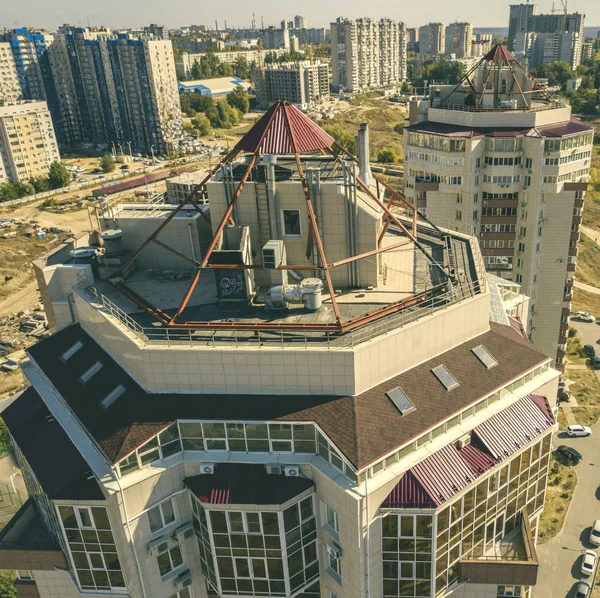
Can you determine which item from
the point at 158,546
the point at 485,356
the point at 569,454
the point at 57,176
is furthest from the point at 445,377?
the point at 57,176

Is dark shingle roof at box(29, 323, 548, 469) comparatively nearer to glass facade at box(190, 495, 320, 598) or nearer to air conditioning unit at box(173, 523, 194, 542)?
glass facade at box(190, 495, 320, 598)

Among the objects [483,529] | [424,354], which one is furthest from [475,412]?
[483,529]

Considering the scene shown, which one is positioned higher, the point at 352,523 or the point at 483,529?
the point at 352,523

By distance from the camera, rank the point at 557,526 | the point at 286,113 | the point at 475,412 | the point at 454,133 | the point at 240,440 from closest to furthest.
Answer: the point at 240,440 < the point at 475,412 < the point at 286,113 < the point at 557,526 < the point at 454,133

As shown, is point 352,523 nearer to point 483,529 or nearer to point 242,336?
point 483,529

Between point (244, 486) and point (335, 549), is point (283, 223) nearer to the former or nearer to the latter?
point (244, 486)

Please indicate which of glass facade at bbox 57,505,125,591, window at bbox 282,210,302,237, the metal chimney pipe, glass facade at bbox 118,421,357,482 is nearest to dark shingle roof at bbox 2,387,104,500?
glass facade at bbox 57,505,125,591
